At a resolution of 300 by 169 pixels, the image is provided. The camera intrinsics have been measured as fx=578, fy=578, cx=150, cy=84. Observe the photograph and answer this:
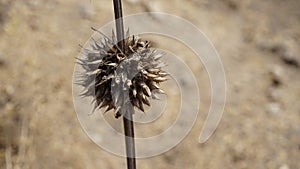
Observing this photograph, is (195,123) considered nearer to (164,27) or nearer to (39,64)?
(164,27)

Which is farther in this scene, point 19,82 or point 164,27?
point 164,27

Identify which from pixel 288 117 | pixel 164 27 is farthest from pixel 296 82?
pixel 164 27

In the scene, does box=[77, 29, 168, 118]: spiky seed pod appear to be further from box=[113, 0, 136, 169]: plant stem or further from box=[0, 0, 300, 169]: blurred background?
box=[0, 0, 300, 169]: blurred background

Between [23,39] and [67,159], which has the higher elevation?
[23,39]

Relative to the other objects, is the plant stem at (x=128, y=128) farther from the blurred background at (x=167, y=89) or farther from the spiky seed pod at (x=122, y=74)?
the blurred background at (x=167, y=89)

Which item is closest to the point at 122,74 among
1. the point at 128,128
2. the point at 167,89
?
the point at 128,128

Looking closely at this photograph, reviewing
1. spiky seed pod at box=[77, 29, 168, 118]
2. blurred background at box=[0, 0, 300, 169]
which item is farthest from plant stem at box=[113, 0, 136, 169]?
blurred background at box=[0, 0, 300, 169]
